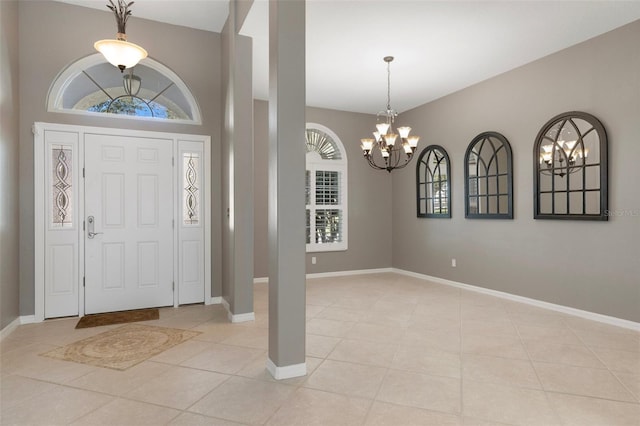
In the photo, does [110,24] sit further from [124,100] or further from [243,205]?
[243,205]

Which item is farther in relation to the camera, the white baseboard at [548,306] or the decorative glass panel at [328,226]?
the decorative glass panel at [328,226]

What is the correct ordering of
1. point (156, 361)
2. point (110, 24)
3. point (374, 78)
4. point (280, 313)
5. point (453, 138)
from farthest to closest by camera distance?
point (453, 138) → point (374, 78) → point (110, 24) → point (156, 361) → point (280, 313)

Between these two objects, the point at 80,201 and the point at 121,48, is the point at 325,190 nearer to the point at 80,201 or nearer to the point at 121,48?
the point at 80,201

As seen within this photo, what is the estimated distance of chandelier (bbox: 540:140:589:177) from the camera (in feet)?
13.5

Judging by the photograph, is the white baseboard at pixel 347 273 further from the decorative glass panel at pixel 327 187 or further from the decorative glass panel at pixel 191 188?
the decorative glass panel at pixel 191 188

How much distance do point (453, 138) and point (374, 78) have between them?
1681mm

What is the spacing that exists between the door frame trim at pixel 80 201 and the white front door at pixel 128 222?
53 mm

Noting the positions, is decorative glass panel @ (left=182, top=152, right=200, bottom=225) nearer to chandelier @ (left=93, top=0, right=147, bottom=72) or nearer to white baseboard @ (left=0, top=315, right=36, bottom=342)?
chandelier @ (left=93, top=0, right=147, bottom=72)

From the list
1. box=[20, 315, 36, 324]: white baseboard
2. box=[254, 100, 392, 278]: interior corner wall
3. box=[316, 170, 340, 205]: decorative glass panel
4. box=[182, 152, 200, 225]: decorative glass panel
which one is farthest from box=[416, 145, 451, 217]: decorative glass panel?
box=[20, 315, 36, 324]: white baseboard

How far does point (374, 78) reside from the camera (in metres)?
5.25

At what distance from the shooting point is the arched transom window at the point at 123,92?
4.03m

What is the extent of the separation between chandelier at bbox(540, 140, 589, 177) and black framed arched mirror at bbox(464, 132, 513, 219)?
1.65 feet

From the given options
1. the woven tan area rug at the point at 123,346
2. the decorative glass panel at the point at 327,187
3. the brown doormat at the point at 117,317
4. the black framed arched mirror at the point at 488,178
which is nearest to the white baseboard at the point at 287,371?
the woven tan area rug at the point at 123,346

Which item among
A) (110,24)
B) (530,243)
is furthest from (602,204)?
(110,24)
